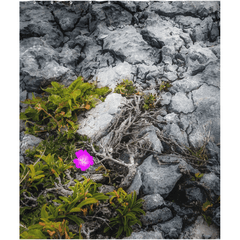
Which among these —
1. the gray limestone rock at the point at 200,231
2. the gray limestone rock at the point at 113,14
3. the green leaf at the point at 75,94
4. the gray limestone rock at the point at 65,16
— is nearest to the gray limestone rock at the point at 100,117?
the green leaf at the point at 75,94

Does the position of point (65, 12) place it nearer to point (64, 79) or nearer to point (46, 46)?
point (46, 46)

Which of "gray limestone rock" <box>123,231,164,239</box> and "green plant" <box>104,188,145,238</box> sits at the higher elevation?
"green plant" <box>104,188,145,238</box>

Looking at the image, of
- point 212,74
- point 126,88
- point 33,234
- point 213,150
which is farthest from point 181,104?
point 33,234

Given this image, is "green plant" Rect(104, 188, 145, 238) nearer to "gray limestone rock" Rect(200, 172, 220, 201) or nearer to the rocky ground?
the rocky ground

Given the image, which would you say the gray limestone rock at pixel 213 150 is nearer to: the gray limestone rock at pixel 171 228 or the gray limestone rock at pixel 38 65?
the gray limestone rock at pixel 171 228

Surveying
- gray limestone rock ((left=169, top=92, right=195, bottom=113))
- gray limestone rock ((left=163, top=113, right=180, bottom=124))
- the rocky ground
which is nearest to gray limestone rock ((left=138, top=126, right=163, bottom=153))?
the rocky ground

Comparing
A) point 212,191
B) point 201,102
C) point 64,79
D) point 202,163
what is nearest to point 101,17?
point 64,79
